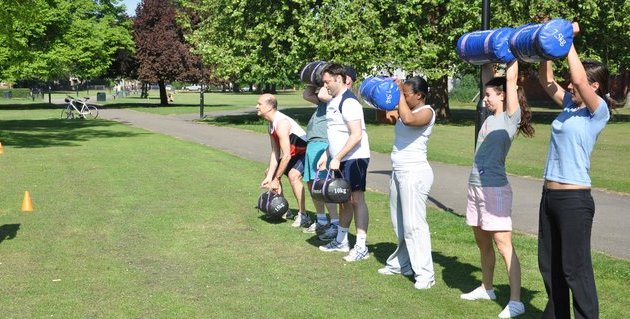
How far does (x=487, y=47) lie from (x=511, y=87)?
385 millimetres

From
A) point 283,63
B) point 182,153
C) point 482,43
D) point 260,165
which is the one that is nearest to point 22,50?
point 283,63

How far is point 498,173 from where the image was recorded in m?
5.92

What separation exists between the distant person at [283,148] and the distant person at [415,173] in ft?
8.46

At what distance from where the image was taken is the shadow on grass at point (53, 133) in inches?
936

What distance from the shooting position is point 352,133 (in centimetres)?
753

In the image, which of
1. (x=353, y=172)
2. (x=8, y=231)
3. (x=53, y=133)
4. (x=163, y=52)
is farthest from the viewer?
(x=163, y=52)

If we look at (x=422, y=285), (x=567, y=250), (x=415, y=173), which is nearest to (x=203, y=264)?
(x=422, y=285)

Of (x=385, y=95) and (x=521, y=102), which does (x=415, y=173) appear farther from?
(x=521, y=102)

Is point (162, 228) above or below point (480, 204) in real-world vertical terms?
below

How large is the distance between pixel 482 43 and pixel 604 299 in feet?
7.80

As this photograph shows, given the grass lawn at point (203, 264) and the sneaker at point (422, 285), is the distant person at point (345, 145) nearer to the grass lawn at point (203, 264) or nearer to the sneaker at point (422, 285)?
the grass lawn at point (203, 264)

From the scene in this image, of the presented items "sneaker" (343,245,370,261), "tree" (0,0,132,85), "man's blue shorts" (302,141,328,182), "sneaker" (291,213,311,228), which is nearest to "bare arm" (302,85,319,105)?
"man's blue shorts" (302,141,328,182)

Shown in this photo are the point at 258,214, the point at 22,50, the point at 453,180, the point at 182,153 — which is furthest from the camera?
the point at 22,50

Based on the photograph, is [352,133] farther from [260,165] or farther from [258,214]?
[260,165]
